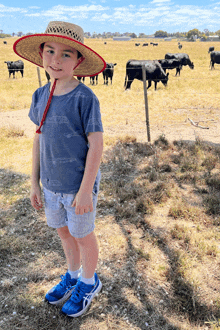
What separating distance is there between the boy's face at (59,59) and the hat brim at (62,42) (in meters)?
0.04

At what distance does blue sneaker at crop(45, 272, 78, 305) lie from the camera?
2.09 metres

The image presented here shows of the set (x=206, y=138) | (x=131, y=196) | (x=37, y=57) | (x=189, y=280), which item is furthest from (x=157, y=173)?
(x=37, y=57)

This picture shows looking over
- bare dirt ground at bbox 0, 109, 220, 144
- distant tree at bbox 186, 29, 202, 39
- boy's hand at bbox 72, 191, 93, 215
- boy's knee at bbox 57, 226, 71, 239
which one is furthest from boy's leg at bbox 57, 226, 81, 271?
distant tree at bbox 186, 29, 202, 39

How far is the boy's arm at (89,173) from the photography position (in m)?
1.45

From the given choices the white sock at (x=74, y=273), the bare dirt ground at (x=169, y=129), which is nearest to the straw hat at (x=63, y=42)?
the white sock at (x=74, y=273)

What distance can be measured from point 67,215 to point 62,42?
42.6 inches

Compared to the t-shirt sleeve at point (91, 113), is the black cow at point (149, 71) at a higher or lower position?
higher

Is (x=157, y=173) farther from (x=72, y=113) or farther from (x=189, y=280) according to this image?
(x=72, y=113)

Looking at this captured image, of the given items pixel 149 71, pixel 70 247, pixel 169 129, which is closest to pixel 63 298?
pixel 70 247

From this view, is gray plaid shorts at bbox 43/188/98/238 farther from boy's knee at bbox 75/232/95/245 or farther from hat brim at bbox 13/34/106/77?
hat brim at bbox 13/34/106/77

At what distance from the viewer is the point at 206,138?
19.7 feet

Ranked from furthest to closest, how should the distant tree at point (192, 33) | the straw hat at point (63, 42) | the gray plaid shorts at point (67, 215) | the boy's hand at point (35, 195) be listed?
the distant tree at point (192, 33) → the boy's hand at point (35, 195) → the gray plaid shorts at point (67, 215) → the straw hat at point (63, 42)

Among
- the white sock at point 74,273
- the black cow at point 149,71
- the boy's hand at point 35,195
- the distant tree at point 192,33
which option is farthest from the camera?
the distant tree at point 192,33

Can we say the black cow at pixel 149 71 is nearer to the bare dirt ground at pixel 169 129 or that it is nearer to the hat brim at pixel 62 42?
the bare dirt ground at pixel 169 129
